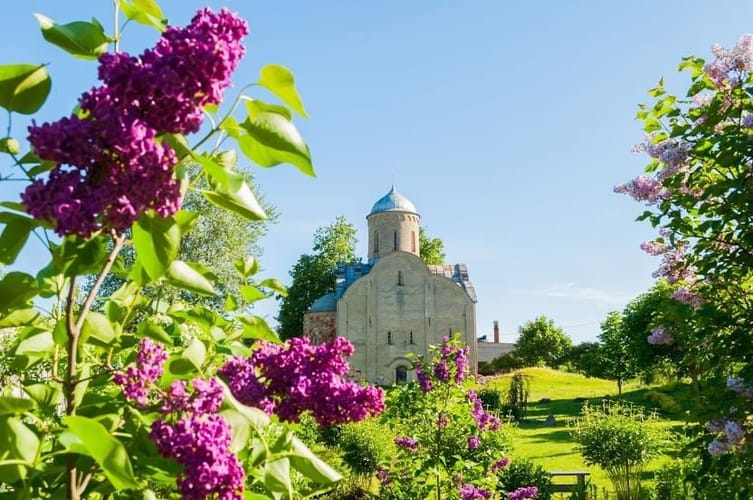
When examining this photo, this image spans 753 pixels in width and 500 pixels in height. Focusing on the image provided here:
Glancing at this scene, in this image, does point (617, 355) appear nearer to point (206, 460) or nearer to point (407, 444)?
point (407, 444)

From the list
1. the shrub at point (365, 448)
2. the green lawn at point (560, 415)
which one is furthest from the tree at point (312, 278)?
the shrub at point (365, 448)

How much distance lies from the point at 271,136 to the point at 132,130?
0.25 meters

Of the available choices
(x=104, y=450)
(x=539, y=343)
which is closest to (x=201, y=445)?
(x=104, y=450)

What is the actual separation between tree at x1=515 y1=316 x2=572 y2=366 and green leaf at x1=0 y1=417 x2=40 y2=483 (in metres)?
53.8

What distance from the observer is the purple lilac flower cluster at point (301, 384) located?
149 cm

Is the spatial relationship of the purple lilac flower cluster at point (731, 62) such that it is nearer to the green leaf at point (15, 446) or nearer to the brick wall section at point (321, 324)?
the green leaf at point (15, 446)

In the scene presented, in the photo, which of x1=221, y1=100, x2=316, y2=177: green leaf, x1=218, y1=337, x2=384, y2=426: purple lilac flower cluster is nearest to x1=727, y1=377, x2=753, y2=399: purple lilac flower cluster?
x1=218, y1=337, x2=384, y2=426: purple lilac flower cluster

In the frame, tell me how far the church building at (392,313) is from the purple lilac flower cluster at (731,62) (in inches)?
1326

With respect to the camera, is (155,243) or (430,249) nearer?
(155,243)

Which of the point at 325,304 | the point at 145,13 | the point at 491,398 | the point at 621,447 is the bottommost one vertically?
the point at 621,447

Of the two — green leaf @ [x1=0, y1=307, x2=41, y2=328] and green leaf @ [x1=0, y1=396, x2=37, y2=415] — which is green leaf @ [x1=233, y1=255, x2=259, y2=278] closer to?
green leaf @ [x1=0, y1=307, x2=41, y2=328]

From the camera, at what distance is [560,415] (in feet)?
87.2

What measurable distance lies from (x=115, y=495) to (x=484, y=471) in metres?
5.90

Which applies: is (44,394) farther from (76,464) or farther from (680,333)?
(680,333)
